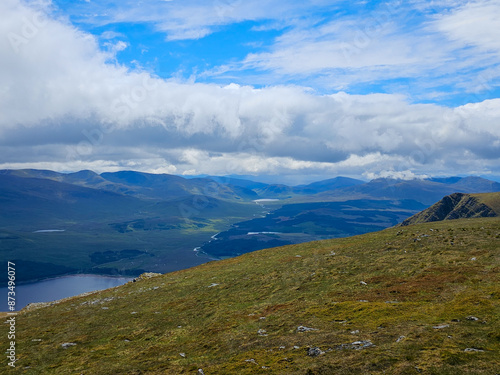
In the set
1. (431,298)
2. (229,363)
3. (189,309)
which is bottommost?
(189,309)

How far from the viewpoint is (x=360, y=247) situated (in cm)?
5859

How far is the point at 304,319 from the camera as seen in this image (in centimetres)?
2953

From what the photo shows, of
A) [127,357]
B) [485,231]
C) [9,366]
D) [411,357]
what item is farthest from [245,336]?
[485,231]

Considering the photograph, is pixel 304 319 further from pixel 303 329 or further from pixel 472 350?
pixel 472 350

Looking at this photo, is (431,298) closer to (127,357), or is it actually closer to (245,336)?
(245,336)

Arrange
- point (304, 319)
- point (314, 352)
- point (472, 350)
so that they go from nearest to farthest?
1. point (472, 350)
2. point (314, 352)
3. point (304, 319)

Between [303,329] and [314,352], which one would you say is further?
[303,329]

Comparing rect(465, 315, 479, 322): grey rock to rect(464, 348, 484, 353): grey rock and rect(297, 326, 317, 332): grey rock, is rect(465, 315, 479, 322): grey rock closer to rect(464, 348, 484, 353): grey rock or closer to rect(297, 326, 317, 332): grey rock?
rect(464, 348, 484, 353): grey rock

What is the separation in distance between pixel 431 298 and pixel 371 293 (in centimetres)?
607

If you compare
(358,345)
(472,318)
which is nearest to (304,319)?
(358,345)

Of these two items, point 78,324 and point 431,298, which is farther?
point 78,324

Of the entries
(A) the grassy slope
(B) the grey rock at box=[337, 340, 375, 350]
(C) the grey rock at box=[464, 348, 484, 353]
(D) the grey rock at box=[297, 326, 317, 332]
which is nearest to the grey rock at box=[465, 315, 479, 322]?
(A) the grassy slope

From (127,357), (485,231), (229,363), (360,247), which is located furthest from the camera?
(360,247)

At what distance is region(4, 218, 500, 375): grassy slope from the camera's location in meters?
20.2
